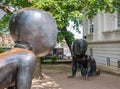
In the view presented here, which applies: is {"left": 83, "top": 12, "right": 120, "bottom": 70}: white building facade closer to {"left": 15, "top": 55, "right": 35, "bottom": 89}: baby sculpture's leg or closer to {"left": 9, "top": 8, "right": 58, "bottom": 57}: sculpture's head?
{"left": 9, "top": 8, "right": 58, "bottom": 57}: sculpture's head

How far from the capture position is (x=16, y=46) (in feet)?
8.53

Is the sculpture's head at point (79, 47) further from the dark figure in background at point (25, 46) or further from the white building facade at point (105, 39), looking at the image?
the dark figure in background at point (25, 46)

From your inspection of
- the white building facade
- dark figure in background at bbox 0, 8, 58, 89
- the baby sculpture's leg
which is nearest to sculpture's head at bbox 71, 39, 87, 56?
the white building facade

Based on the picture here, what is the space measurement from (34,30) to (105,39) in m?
23.4

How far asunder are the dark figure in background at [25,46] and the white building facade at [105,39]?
20088 millimetres

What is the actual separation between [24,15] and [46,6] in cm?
1002

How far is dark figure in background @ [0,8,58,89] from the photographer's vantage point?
2381 millimetres

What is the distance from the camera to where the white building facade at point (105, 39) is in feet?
75.8

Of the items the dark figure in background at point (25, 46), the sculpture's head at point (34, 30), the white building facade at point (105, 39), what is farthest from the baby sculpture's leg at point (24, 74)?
the white building facade at point (105, 39)

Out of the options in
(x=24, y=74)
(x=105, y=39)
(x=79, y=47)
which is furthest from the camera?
(x=105, y=39)

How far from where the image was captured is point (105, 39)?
25.6 meters

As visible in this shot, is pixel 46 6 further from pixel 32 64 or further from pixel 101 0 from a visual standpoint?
pixel 32 64

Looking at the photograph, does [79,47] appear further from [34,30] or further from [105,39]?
[34,30]

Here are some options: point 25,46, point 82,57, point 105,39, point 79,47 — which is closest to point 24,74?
point 25,46
